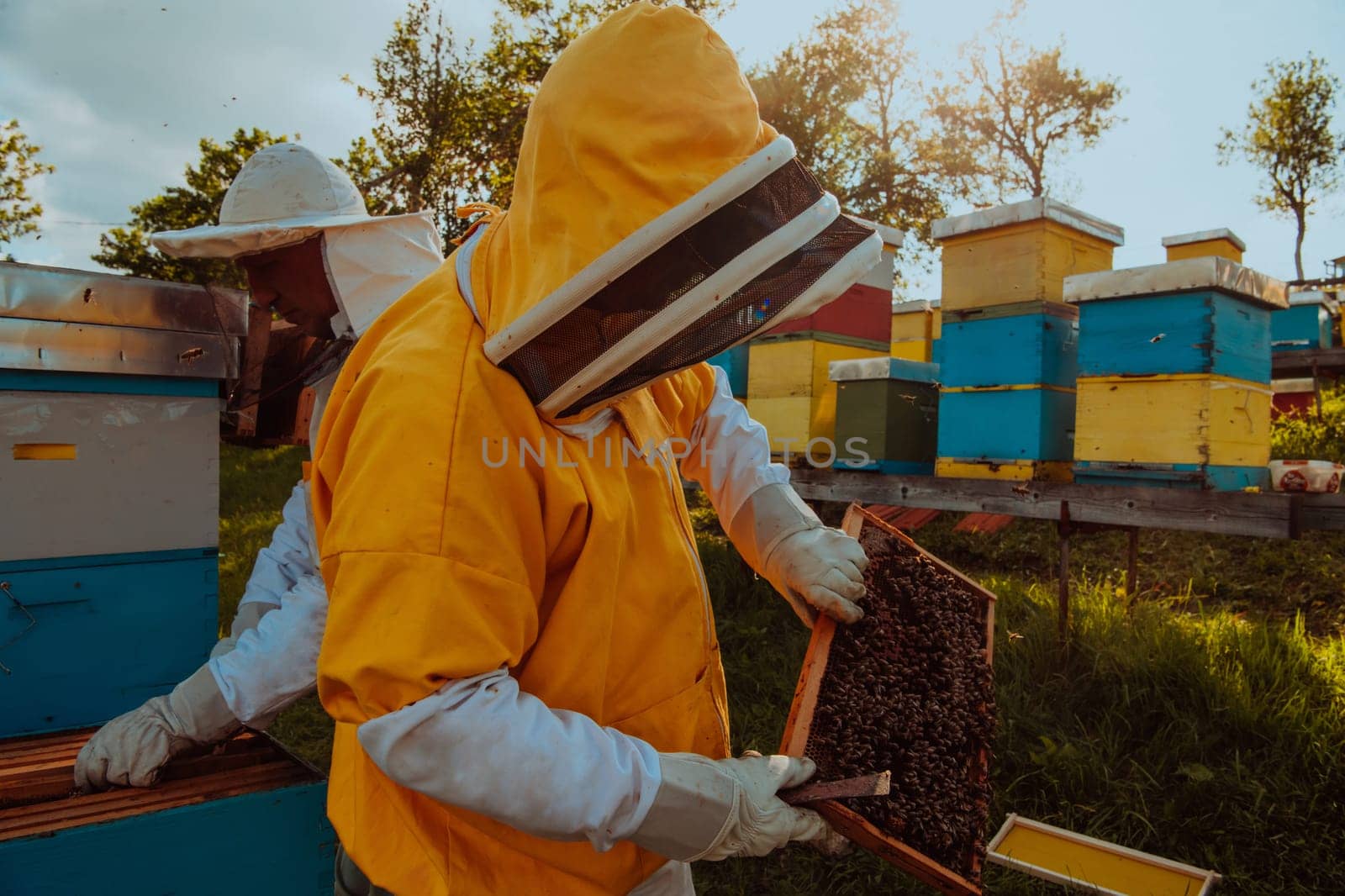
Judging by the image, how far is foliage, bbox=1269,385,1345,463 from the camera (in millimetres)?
7453

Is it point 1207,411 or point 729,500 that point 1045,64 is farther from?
point 729,500

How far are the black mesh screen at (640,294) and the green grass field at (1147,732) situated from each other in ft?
8.35

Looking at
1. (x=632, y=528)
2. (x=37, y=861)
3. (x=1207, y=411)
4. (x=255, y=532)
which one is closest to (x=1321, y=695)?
(x=1207, y=411)

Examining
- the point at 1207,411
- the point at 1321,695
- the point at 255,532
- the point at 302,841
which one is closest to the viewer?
the point at 302,841

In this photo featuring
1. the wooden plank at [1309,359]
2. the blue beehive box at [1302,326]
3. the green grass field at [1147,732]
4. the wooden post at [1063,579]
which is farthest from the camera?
the blue beehive box at [1302,326]

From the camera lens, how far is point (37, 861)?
1.64 metres

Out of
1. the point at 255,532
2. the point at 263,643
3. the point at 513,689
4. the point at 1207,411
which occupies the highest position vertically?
the point at 1207,411

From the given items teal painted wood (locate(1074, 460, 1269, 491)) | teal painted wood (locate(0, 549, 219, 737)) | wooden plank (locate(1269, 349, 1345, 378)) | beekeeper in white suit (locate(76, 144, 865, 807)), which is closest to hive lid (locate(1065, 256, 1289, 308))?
teal painted wood (locate(1074, 460, 1269, 491))

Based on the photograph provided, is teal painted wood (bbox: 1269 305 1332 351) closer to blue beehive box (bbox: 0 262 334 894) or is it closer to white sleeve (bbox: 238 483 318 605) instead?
white sleeve (bbox: 238 483 318 605)

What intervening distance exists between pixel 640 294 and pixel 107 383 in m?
2.07

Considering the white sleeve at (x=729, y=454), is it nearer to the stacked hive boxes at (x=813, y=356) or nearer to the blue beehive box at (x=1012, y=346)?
the blue beehive box at (x=1012, y=346)

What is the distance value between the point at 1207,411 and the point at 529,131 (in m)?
3.70

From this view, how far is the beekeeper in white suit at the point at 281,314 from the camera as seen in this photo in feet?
6.34

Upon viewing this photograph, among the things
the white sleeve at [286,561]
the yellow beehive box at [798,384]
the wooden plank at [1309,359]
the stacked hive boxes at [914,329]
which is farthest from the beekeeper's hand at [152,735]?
the wooden plank at [1309,359]
